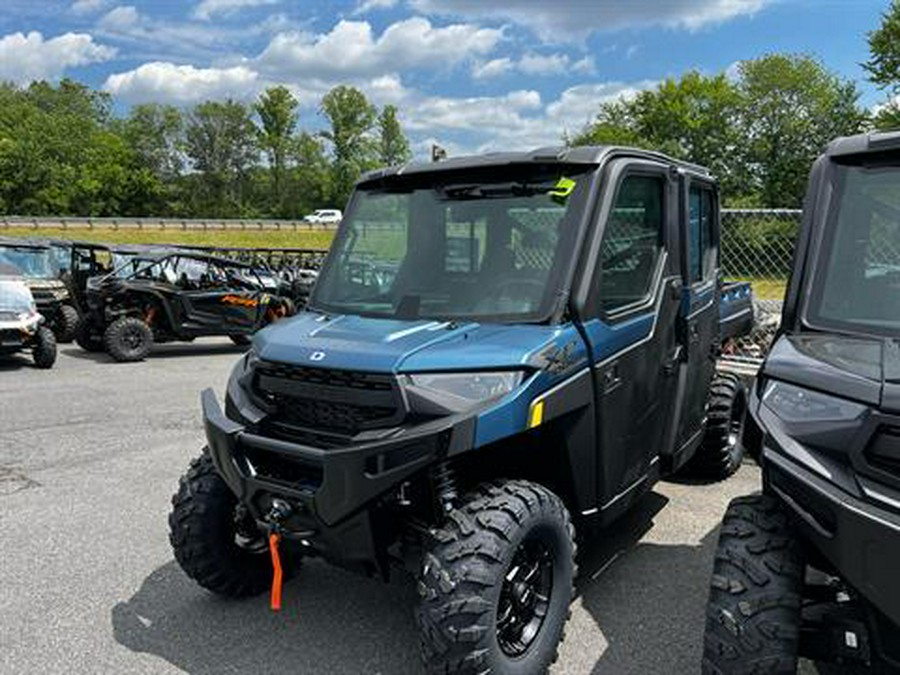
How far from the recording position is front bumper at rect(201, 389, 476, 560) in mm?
2725

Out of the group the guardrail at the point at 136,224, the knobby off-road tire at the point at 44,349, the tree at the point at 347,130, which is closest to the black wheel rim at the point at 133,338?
the knobby off-road tire at the point at 44,349

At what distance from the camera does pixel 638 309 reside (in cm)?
373

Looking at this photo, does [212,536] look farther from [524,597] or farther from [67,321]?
[67,321]

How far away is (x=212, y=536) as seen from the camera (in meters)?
3.60

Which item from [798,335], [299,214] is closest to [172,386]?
[798,335]

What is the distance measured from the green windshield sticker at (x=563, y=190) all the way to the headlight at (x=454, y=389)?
0.93 metres

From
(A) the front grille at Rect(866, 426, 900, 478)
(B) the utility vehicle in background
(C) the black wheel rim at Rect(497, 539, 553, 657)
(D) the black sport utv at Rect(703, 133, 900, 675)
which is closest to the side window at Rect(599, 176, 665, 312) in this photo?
(D) the black sport utv at Rect(703, 133, 900, 675)

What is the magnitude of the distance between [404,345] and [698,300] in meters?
2.25

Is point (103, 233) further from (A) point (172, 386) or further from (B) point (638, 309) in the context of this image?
(B) point (638, 309)

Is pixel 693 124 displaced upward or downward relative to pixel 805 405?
upward

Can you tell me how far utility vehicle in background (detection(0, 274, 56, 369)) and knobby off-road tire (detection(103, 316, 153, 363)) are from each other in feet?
2.81

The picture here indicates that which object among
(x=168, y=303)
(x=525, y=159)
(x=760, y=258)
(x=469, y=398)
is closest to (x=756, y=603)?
(x=469, y=398)

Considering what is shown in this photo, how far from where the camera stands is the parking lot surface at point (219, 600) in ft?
10.8

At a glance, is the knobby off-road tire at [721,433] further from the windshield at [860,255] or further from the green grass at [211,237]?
the green grass at [211,237]
